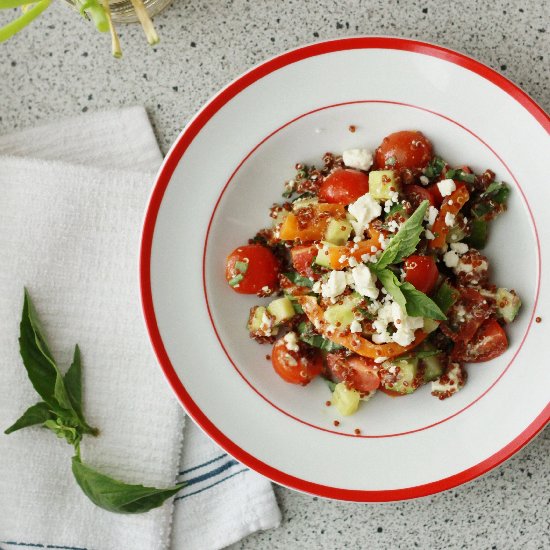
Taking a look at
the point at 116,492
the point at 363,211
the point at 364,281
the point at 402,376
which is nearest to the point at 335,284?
the point at 364,281

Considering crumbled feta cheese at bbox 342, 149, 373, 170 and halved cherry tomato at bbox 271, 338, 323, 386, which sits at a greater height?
crumbled feta cheese at bbox 342, 149, 373, 170

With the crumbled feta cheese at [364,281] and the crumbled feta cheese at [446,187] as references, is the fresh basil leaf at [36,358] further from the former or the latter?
the crumbled feta cheese at [446,187]

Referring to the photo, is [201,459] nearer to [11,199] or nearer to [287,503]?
[287,503]

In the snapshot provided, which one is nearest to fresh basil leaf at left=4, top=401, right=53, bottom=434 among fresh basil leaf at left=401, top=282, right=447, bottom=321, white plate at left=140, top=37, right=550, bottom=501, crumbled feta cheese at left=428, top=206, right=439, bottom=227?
white plate at left=140, top=37, right=550, bottom=501

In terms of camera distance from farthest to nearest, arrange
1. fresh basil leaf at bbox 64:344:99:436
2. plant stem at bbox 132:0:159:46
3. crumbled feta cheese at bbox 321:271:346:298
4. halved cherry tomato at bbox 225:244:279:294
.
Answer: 1. fresh basil leaf at bbox 64:344:99:436
2. halved cherry tomato at bbox 225:244:279:294
3. crumbled feta cheese at bbox 321:271:346:298
4. plant stem at bbox 132:0:159:46

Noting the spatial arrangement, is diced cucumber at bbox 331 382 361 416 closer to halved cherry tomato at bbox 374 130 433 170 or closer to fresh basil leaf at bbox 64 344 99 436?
halved cherry tomato at bbox 374 130 433 170

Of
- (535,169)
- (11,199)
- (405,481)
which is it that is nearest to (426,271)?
(535,169)
